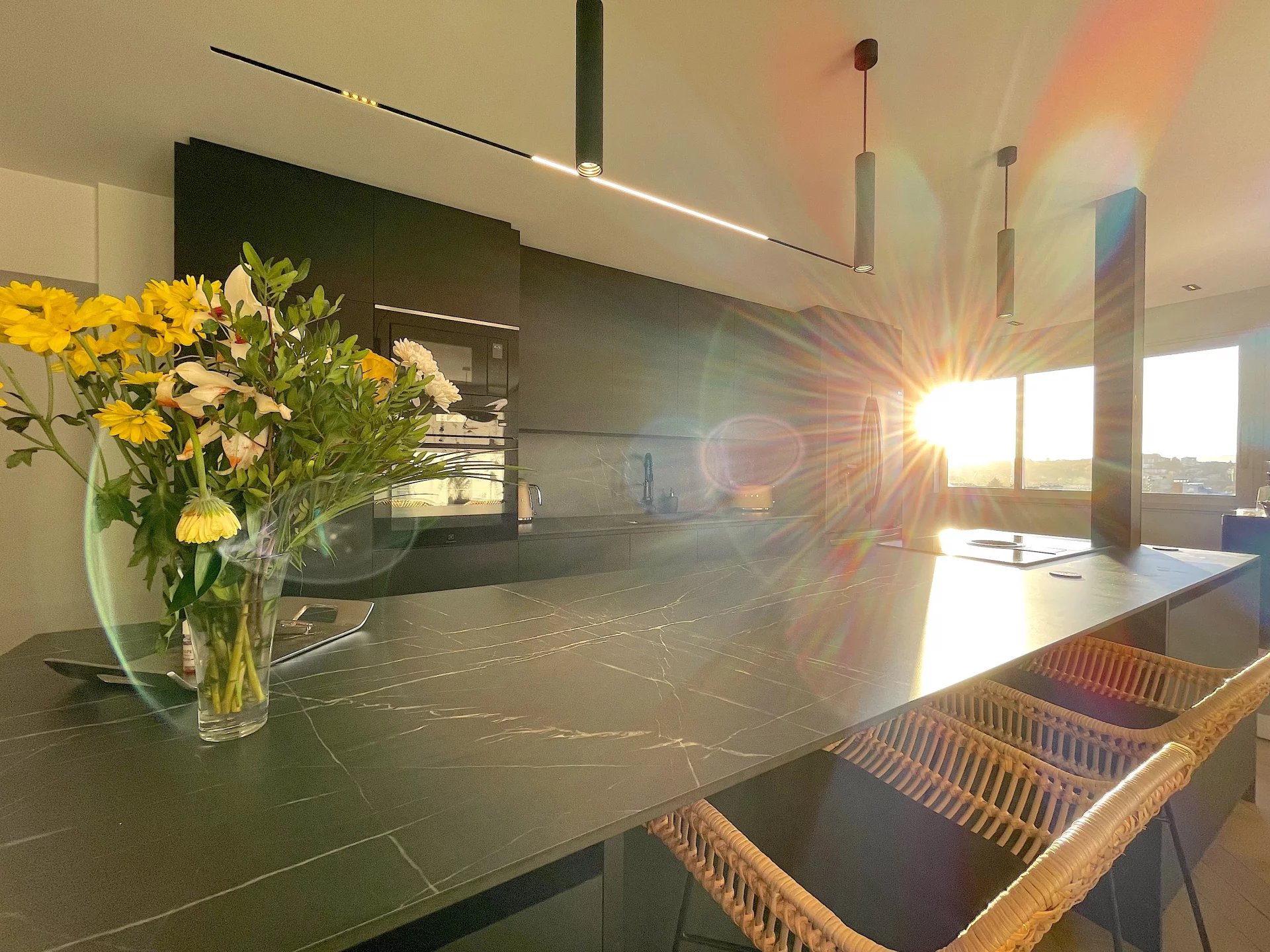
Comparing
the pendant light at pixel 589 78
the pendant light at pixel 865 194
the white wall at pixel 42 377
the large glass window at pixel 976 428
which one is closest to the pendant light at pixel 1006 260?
the pendant light at pixel 865 194

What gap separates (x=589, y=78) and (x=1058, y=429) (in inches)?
228

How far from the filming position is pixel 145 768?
1.99 feet

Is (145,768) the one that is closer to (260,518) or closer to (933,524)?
(260,518)

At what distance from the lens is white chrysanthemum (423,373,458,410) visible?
723 mm

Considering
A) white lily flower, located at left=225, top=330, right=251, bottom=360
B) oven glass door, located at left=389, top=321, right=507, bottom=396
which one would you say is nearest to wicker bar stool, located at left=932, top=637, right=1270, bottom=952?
white lily flower, located at left=225, top=330, right=251, bottom=360

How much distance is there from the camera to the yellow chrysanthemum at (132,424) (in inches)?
21.5

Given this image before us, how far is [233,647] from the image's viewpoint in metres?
0.65

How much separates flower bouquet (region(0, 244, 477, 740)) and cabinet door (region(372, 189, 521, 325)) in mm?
2045

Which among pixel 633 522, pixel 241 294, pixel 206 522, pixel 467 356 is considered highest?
pixel 467 356

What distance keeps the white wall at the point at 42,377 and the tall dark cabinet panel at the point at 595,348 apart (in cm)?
174

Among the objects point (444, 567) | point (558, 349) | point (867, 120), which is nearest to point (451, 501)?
point (444, 567)

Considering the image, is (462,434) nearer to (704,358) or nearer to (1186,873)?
(704,358)

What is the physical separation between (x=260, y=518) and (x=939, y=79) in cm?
230

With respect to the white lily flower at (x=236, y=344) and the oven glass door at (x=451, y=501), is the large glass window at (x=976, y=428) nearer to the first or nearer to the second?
the oven glass door at (x=451, y=501)
